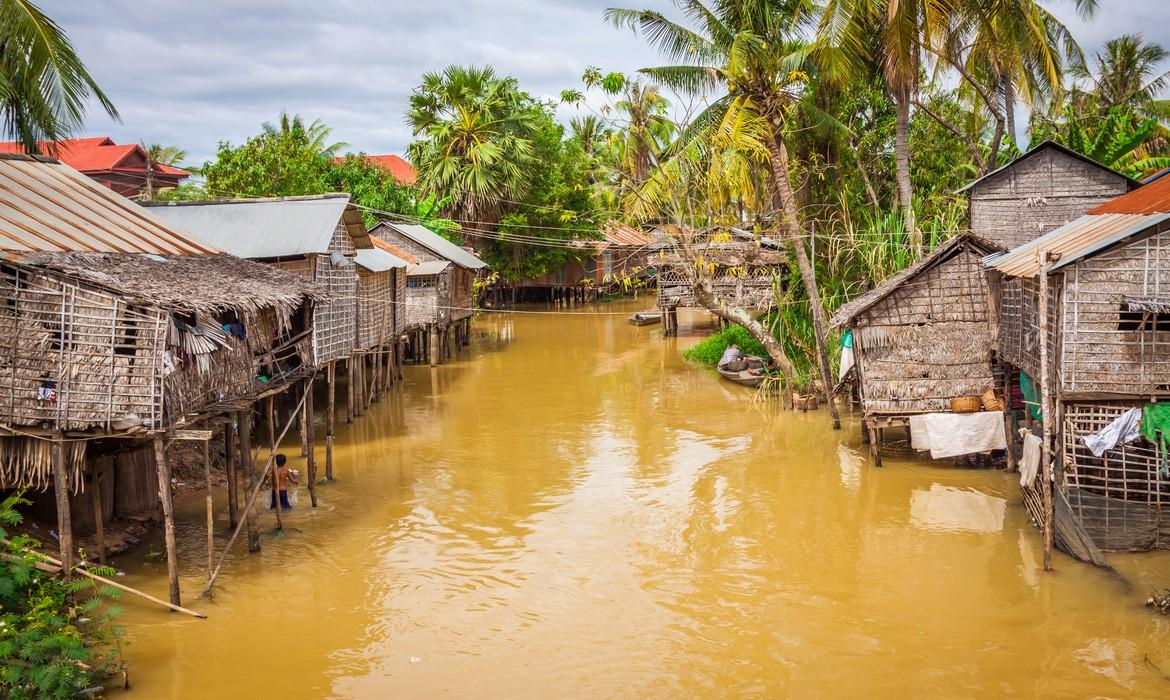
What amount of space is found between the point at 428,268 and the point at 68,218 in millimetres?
14108

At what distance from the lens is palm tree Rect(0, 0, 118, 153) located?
10.5 meters

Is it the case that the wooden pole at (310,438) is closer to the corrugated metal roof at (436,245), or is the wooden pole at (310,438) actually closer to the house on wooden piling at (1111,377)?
the house on wooden piling at (1111,377)

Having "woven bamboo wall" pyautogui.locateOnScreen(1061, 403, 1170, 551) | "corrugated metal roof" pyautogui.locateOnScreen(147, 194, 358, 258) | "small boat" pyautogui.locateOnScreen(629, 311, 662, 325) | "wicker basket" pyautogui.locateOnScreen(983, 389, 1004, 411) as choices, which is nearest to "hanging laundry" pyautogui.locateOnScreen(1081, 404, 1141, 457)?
"woven bamboo wall" pyautogui.locateOnScreen(1061, 403, 1170, 551)

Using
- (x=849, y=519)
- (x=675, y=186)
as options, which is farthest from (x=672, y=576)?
(x=675, y=186)

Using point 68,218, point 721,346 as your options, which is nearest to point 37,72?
point 68,218

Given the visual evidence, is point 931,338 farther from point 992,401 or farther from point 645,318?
point 645,318

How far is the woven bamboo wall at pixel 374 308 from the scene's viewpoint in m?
19.3

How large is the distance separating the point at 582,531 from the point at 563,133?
3075 cm

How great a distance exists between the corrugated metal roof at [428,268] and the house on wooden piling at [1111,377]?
1679cm

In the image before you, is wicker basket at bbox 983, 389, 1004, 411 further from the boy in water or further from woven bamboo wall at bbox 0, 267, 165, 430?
woven bamboo wall at bbox 0, 267, 165, 430

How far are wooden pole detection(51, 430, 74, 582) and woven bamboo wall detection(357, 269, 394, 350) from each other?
992 centimetres

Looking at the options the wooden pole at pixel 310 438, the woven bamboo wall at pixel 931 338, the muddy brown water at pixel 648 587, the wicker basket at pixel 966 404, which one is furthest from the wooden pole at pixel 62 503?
the wicker basket at pixel 966 404

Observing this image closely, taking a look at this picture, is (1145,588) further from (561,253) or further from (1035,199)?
(561,253)

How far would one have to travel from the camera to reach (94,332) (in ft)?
29.8
